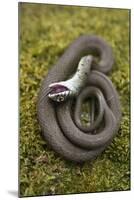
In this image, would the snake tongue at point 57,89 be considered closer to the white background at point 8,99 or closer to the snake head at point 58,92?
the snake head at point 58,92

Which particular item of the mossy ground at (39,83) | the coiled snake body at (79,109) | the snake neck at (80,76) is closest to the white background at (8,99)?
the mossy ground at (39,83)

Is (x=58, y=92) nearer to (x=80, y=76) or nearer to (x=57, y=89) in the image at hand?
(x=57, y=89)

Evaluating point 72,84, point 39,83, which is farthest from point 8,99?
point 72,84

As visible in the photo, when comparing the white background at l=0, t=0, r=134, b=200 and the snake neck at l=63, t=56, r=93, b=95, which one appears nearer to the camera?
the white background at l=0, t=0, r=134, b=200

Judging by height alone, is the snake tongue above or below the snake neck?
below

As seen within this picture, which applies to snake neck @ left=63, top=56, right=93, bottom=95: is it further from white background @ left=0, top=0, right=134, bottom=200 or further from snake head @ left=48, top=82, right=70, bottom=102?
white background @ left=0, top=0, right=134, bottom=200

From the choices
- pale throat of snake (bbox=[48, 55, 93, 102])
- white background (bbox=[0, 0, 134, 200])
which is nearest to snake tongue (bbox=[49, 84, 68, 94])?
pale throat of snake (bbox=[48, 55, 93, 102])
